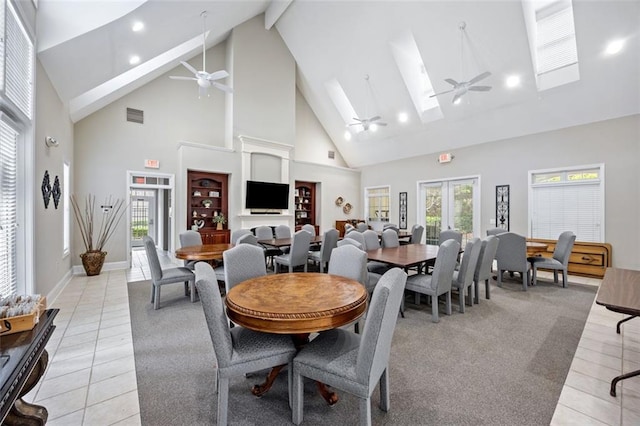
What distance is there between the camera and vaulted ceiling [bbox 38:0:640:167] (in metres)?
3.80

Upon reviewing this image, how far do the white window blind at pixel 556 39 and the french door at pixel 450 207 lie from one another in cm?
282

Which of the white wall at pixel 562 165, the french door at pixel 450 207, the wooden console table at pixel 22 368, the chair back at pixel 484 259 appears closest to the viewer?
the wooden console table at pixel 22 368

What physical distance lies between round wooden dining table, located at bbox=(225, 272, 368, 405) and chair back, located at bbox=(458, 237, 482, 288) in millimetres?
2080

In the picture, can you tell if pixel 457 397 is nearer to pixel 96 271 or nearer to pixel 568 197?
pixel 568 197

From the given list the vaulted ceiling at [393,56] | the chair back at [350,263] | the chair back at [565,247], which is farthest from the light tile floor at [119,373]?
the vaulted ceiling at [393,56]

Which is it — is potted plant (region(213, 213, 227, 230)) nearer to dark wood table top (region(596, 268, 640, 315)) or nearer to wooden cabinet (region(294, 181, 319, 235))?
wooden cabinet (region(294, 181, 319, 235))

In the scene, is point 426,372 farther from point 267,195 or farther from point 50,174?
point 267,195

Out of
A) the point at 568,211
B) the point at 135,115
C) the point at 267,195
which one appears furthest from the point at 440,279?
the point at 135,115

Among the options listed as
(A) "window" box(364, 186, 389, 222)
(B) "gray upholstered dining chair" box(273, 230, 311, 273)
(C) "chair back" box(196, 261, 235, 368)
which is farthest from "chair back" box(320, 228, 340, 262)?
(A) "window" box(364, 186, 389, 222)

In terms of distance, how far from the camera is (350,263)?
267cm

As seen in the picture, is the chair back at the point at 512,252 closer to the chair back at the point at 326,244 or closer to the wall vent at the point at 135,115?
the chair back at the point at 326,244

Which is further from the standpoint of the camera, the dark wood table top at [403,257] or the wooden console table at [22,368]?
the dark wood table top at [403,257]

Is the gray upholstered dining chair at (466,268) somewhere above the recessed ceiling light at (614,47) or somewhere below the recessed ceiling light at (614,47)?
below

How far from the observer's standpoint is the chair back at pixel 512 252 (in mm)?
4660
